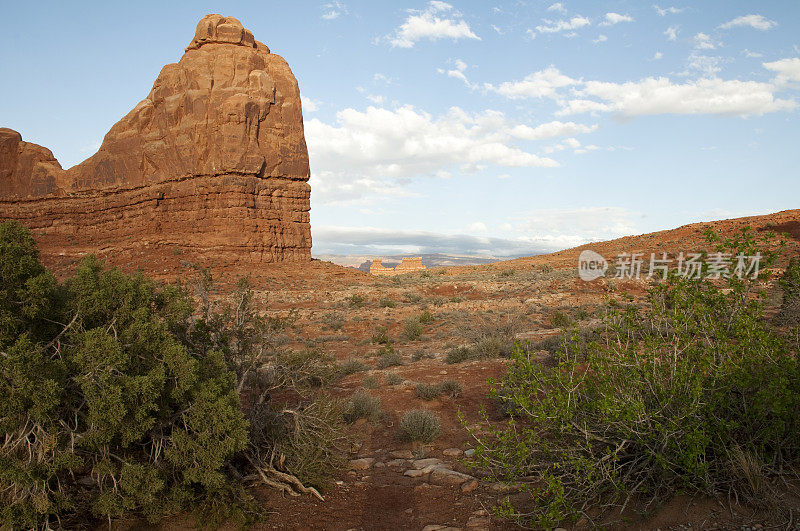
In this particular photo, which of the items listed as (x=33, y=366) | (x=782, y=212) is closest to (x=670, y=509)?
(x=33, y=366)

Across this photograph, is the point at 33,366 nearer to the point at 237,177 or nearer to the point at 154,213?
the point at 237,177

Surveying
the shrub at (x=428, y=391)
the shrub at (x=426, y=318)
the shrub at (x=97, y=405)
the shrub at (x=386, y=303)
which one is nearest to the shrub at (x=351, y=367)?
the shrub at (x=428, y=391)

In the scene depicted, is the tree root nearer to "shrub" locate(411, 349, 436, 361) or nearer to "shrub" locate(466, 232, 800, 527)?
"shrub" locate(466, 232, 800, 527)

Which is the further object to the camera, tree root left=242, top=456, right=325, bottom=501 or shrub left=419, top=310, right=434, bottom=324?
shrub left=419, top=310, right=434, bottom=324

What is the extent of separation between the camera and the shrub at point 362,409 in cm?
728

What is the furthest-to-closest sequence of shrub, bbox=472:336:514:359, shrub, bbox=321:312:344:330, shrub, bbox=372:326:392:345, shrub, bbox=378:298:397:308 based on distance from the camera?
shrub, bbox=378:298:397:308 < shrub, bbox=321:312:344:330 < shrub, bbox=372:326:392:345 < shrub, bbox=472:336:514:359

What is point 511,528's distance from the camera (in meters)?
4.07

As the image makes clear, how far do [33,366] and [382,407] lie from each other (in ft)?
17.9

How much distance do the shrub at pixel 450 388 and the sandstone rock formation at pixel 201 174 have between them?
25437mm

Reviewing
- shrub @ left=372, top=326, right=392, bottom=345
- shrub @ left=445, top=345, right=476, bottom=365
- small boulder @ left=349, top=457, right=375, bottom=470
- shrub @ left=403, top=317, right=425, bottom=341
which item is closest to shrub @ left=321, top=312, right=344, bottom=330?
shrub @ left=372, top=326, right=392, bottom=345

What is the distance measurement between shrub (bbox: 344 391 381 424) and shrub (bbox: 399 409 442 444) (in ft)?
2.22

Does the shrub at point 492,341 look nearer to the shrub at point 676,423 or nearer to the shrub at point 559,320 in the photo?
the shrub at point 559,320

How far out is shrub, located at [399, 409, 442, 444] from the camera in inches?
256

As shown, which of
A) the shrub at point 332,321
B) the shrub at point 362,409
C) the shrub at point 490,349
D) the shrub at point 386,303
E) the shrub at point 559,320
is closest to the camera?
the shrub at point 362,409
